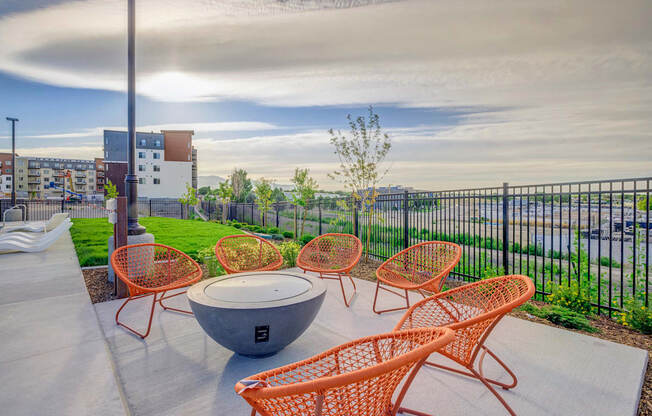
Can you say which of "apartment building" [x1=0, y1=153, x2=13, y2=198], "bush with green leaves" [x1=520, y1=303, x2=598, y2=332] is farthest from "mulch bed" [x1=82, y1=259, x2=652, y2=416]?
"apartment building" [x1=0, y1=153, x2=13, y2=198]

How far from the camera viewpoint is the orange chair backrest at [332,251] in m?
4.86

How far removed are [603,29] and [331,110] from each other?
6.36m

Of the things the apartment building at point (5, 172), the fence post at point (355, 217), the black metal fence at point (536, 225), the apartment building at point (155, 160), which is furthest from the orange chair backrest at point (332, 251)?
the apartment building at point (5, 172)

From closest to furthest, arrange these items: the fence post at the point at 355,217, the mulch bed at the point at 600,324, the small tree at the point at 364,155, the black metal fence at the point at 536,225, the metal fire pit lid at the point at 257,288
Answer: the mulch bed at the point at 600,324 → the metal fire pit lid at the point at 257,288 → the black metal fence at the point at 536,225 → the small tree at the point at 364,155 → the fence post at the point at 355,217

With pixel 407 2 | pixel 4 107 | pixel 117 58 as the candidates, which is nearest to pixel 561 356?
pixel 407 2

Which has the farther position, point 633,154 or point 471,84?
point 471,84

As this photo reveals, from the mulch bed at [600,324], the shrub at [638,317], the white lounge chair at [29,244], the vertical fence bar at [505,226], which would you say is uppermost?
the vertical fence bar at [505,226]

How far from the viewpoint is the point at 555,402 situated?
2139 millimetres

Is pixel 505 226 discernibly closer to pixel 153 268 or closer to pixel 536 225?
pixel 536 225

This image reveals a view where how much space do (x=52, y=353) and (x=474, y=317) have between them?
Result: 139 inches

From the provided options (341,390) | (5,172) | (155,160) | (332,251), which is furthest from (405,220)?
(5,172)

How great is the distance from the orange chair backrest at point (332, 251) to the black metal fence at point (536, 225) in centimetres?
148

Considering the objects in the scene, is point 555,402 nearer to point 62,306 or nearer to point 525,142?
point 62,306

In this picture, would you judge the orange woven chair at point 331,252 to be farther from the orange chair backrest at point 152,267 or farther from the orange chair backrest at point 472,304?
the orange chair backrest at point 472,304
